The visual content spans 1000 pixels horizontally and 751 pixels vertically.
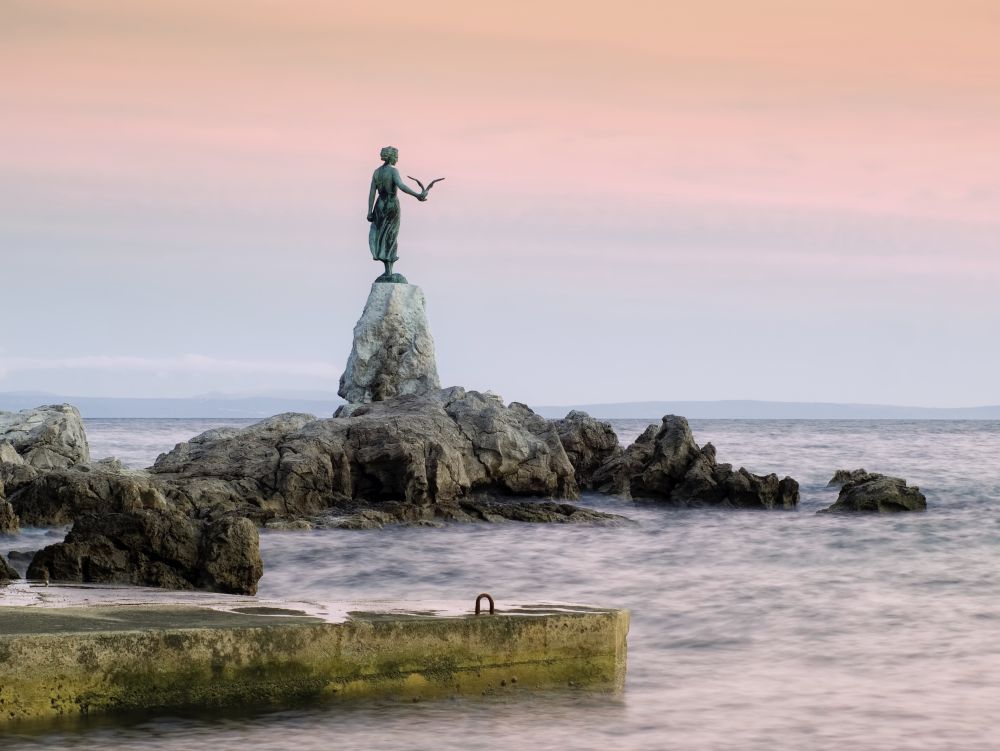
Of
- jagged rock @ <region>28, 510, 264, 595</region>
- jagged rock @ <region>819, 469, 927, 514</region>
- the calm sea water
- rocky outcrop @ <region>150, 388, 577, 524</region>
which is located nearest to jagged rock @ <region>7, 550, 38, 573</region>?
jagged rock @ <region>28, 510, 264, 595</region>

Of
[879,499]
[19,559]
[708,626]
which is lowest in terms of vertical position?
[708,626]

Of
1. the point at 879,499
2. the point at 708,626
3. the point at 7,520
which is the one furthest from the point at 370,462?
the point at 708,626

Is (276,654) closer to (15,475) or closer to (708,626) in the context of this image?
(708,626)

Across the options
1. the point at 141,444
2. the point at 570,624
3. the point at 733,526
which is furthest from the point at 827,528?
the point at 141,444

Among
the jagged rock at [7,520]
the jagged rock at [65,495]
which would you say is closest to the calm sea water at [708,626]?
the jagged rock at [7,520]

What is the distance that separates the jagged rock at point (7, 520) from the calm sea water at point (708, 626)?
63 cm

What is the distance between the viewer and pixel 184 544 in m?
11.7

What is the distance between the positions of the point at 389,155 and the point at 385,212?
3.61 feet

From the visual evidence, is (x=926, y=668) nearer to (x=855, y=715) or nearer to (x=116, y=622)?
(x=855, y=715)

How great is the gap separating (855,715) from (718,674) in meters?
1.51

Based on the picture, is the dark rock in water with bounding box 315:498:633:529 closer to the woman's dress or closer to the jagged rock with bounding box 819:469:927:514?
the jagged rock with bounding box 819:469:927:514

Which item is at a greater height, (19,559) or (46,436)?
(46,436)

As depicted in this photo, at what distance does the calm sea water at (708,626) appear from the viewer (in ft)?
25.0

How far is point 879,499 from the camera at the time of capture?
24.8m
